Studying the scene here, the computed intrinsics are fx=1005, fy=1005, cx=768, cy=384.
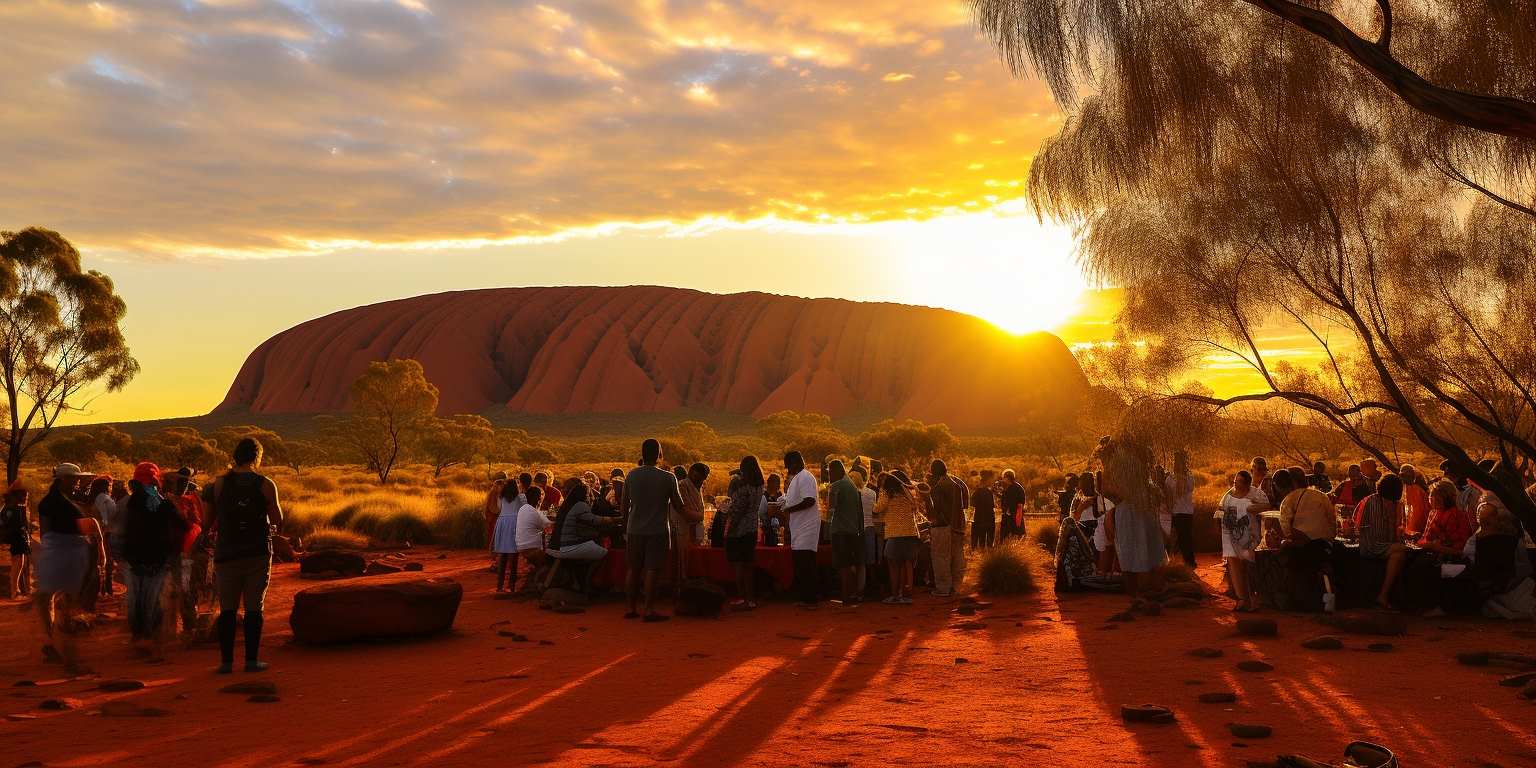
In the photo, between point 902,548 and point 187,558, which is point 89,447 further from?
point 902,548

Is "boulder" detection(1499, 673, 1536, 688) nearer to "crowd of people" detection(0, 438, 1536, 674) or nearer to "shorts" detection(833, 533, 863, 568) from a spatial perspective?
"crowd of people" detection(0, 438, 1536, 674)

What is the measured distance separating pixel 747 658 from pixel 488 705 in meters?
2.70

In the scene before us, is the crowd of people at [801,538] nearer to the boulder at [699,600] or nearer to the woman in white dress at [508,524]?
the woman in white dress at [508,524]

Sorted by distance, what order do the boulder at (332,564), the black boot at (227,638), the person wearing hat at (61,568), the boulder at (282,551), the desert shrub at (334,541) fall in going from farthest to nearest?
the desert shrub at (334,541)
the boulder at (282,551)
the boulder at (332,564)
the person wearing hat at (61,568)
the black boot at (227,638)

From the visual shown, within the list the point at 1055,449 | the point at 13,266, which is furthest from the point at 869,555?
the point at 1055,449

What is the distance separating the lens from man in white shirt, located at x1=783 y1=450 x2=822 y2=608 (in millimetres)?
12227

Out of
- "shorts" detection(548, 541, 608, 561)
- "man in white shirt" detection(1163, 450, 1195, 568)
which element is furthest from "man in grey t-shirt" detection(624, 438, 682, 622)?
"man in white shirt" detection(1163, 450, 1195, 568)

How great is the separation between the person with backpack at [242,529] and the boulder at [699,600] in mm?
4797

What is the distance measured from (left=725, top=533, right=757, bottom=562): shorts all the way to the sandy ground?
96 centimetres

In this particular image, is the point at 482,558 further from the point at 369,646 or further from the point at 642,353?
the point at 642,353

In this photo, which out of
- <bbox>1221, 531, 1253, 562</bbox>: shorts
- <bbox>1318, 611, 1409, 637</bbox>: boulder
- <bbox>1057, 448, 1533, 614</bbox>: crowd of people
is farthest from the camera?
<bbox>1221, 531, 1253, 562</bbox>: shorts

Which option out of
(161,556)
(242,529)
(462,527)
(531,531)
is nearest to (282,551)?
(462,527)

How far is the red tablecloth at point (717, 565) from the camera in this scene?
1314 centimetres

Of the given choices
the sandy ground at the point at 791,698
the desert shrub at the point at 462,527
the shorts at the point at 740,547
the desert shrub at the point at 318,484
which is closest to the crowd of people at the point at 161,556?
the sandy ground at the point at 791,698
